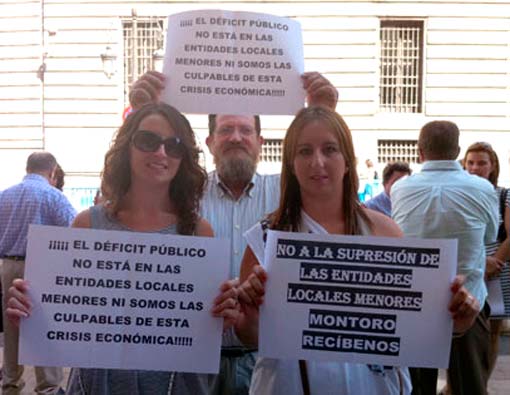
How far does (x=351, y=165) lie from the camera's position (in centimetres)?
254

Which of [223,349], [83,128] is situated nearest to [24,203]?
[223,349]

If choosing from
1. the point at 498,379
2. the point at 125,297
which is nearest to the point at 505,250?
the point at 498,379

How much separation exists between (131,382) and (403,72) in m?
20.2

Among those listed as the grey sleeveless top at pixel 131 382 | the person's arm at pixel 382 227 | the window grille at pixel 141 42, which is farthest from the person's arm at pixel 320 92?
the window grille at pixel 141 42

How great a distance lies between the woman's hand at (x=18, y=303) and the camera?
2.41 m

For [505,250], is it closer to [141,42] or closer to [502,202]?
[502,202]

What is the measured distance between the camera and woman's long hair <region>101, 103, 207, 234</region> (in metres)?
2.67

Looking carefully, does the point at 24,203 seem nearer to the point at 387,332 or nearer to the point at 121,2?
the point at 387,332

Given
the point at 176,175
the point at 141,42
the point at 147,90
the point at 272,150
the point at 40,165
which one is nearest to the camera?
the point at 176,175

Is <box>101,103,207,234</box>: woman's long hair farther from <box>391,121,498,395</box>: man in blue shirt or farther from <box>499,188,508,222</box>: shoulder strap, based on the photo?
<box>499,188,508,222</box>: shoulder strap

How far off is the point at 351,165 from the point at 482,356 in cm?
274

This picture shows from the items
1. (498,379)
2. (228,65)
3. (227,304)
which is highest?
(228,65)

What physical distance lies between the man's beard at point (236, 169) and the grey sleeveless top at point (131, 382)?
42.8 inches

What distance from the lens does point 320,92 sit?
307cm
